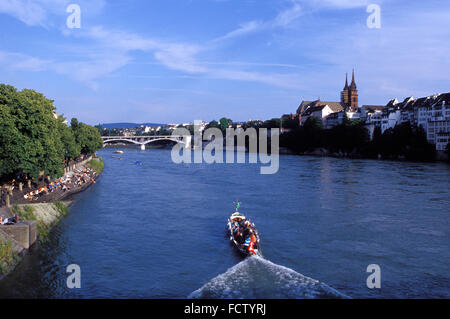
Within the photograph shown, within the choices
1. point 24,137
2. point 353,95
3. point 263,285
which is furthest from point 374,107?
point 263,285

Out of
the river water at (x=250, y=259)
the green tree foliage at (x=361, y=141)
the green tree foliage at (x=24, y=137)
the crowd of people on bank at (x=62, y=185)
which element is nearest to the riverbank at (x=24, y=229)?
the river water at (x=250, y=259)

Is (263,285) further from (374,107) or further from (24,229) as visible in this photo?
(374,107)

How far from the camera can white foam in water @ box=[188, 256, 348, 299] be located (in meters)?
13.6

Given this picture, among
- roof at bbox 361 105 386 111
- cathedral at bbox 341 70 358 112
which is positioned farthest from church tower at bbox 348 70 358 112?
roof at bbox 361 105 386 111

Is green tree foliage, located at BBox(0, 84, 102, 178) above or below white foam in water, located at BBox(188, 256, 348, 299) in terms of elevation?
above

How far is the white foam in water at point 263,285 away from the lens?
44.7 feet

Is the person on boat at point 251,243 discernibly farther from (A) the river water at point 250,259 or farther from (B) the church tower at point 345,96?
(B) the church tower at point 345,96

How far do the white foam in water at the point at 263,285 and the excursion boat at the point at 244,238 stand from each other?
149 centimetres

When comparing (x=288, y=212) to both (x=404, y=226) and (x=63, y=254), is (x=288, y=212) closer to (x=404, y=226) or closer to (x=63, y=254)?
(x=404, y=226)

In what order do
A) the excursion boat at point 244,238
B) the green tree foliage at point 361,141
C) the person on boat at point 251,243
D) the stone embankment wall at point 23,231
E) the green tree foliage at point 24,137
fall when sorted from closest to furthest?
the stone embankment wall at point 23,231
the person on boat at point 251,243
the excursion boat at point 244,238
the green tree foliage at point 24,137
the green tree foliage at point 361,141

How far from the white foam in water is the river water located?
0.11 feet

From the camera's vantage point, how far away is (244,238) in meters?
18.9

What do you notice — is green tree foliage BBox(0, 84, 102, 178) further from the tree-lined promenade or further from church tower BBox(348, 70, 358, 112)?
church tower BBox(348, 70, 358, 112)
